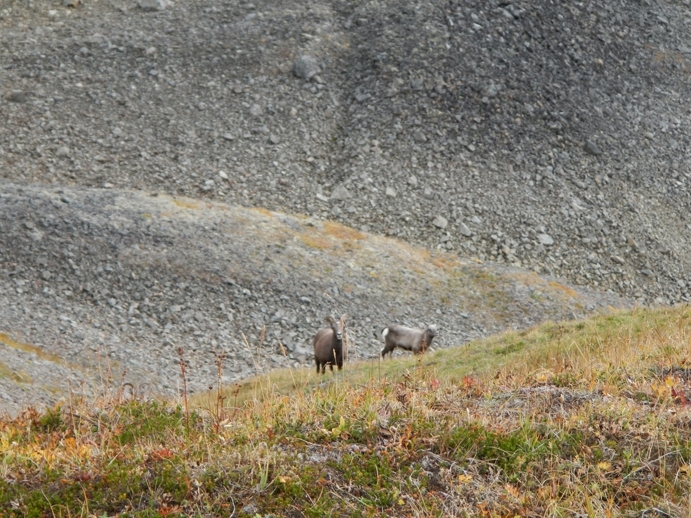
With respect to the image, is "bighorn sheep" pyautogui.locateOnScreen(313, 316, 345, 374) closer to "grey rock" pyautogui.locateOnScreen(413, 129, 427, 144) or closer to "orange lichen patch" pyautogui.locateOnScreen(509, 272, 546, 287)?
"orange lichen patch" pyautogui.locateOnScreen(509, 272, 546, 287)

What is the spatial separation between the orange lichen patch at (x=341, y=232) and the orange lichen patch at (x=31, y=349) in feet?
40.5

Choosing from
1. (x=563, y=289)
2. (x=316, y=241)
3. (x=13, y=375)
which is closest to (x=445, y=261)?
(x=563, y=289)

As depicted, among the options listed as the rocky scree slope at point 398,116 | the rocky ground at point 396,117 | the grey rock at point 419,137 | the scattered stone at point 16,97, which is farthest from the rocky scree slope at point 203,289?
the scattered stone at point 16,97

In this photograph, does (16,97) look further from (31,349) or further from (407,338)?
(407,338)

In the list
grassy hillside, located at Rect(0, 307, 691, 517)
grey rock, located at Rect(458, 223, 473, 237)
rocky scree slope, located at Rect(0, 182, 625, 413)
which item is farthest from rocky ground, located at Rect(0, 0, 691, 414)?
grassy hillside, located at Rect(0, 307, 691, 517)

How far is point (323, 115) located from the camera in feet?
117

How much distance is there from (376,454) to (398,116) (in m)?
30.3

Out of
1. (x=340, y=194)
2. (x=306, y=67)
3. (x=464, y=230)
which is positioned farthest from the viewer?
(x=306, y=67)

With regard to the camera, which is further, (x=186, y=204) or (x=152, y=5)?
(x=152, y=5)

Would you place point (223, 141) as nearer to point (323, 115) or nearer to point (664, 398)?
point (323, 115)

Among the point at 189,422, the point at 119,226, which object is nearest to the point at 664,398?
the point at 189,422

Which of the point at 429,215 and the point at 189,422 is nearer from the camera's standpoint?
the point at 189,422

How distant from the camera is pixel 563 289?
29.8 m

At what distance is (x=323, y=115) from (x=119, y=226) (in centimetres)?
1227
